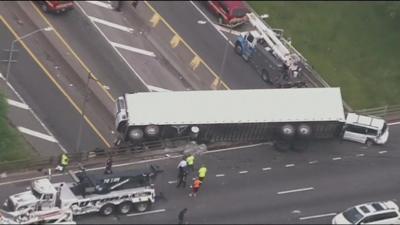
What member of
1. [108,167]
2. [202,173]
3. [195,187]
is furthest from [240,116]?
[108,167]

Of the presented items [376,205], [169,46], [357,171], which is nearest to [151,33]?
[169,46]

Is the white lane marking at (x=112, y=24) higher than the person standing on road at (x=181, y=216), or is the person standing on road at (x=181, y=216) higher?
Answer: the white lane marking at (x=112, y=24)

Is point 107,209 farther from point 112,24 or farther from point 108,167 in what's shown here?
point 112,24

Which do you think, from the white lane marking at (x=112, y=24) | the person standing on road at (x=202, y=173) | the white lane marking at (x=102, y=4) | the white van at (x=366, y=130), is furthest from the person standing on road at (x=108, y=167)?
the white lane marking at (x=102, y=4)

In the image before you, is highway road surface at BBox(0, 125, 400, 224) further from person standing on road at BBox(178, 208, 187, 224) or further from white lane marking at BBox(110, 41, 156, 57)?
white lane marking at BBox(110, 41, 156, 57)

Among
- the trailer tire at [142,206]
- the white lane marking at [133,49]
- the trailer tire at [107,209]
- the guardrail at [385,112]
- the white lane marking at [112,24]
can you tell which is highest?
the white lane marking at [112,24]

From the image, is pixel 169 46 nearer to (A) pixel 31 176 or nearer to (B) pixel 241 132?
(B) pixel 241 132

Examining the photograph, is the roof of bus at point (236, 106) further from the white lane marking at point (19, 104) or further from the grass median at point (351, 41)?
the white lane marking at point (19, 104)
